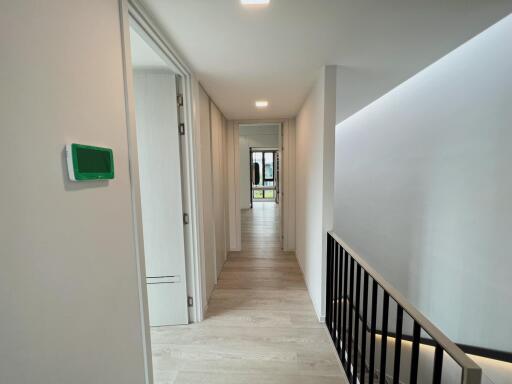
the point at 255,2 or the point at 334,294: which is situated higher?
the point at 255,2

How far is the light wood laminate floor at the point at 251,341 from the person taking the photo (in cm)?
165

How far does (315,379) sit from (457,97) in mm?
3183

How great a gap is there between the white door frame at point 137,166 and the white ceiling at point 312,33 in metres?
0.09

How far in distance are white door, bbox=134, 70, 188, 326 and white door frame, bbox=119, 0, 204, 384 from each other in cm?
7

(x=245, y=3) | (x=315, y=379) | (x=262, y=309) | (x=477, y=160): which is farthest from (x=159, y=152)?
(x=477, y=160)

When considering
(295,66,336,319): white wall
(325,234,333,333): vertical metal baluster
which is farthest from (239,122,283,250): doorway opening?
(325,234,333,333): vertical metal baluster

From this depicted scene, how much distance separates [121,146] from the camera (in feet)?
3.49

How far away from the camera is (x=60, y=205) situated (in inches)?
28.2

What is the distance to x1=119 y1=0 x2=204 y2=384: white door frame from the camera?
1117mm

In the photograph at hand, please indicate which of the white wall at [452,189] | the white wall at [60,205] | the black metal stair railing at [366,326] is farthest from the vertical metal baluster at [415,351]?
the white wall at [452,189]

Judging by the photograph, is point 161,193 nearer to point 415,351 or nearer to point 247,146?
point 415,351

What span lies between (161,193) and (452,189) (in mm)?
3277

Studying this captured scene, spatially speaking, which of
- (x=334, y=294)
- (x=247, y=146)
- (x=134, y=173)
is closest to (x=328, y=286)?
(x=334, y=294)

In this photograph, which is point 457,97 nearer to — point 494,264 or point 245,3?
point 494,264
